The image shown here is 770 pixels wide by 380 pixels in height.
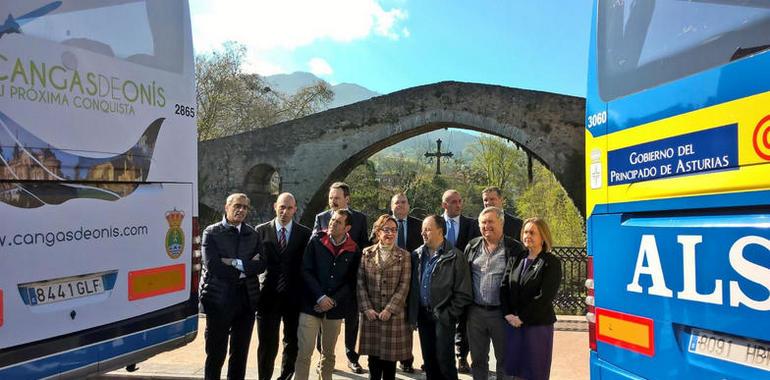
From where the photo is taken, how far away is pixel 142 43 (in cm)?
378

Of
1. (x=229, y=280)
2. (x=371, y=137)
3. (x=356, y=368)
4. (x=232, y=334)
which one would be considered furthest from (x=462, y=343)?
(x=371, y=137)

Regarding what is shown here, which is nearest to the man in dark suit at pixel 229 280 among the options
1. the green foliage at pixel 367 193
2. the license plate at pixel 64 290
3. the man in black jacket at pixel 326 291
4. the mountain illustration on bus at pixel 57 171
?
the man in black jacket at pixel 326 291

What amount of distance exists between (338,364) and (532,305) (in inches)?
103

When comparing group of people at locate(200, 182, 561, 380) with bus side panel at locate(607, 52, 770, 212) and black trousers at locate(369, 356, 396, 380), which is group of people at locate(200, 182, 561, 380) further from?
bus side panel at locate(607, 52, 770, 212)

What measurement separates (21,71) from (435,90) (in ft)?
44.6

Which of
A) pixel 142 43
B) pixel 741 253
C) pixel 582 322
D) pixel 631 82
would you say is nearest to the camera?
pixel 741 253

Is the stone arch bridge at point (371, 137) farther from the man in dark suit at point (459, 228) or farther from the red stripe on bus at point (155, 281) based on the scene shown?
the red stripe on bus at point (155, 281)

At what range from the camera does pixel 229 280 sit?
167 inches

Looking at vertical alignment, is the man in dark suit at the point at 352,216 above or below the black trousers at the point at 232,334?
above

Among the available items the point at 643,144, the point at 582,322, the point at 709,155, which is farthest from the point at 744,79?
the point at 582,322

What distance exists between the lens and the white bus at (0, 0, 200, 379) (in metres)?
2.91

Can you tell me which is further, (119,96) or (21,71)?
(119,96)

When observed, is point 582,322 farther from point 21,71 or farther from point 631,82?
point 21,71

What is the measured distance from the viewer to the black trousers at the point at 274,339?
4758mm
